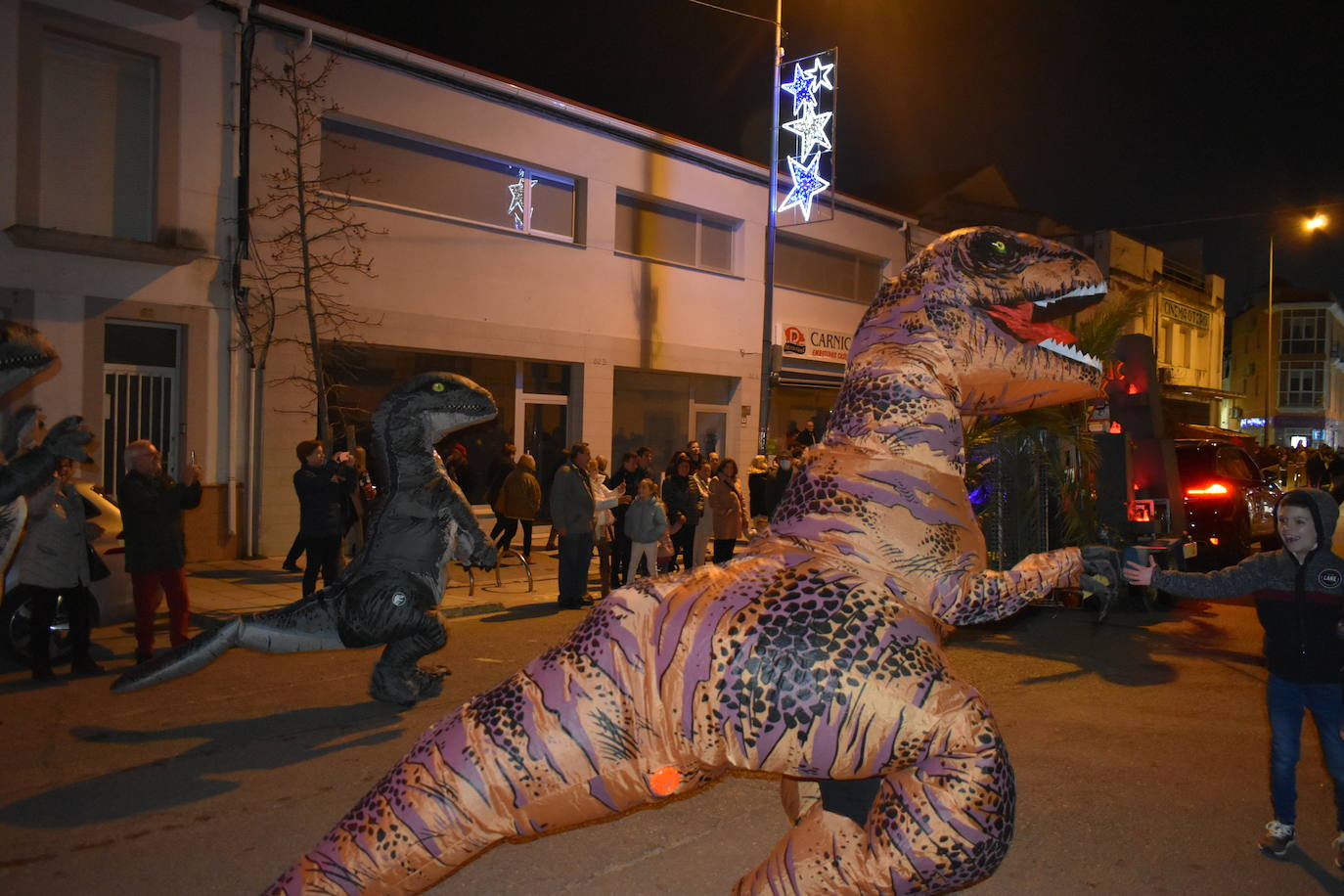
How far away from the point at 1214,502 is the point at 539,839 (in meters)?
9.04

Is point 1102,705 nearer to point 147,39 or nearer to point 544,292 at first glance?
point 544,292

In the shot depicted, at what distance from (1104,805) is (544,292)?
11.5 meters

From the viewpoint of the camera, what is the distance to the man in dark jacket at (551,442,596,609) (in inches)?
387

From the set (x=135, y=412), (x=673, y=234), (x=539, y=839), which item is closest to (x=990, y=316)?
(x=539, y=839)

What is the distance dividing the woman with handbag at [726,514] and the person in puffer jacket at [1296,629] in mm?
7294

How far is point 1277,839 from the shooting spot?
13.1 ft

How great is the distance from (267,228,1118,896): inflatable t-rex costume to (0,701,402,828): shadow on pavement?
10.2 feet

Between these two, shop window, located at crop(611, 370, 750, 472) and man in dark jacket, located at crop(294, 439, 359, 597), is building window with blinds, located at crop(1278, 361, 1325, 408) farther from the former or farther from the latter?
man in dark jacket, located at crop(294, 439, 359, 597)

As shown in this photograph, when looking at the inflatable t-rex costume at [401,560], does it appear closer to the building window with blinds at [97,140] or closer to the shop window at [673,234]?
the building window with blinds at [97,140]

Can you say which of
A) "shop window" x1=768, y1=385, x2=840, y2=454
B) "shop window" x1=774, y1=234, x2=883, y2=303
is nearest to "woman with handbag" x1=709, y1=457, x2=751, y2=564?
"shop window" x1=768, y1=385, x2=840, y2=454

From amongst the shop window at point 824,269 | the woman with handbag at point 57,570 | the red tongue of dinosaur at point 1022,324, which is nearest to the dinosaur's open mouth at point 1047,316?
the red tongue of dinosaur at point 1022,324

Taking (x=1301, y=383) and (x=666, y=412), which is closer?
A: (x=666, y=412)

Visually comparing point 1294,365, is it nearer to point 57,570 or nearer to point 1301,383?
point 1301,383

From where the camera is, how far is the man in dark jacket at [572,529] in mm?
9820
